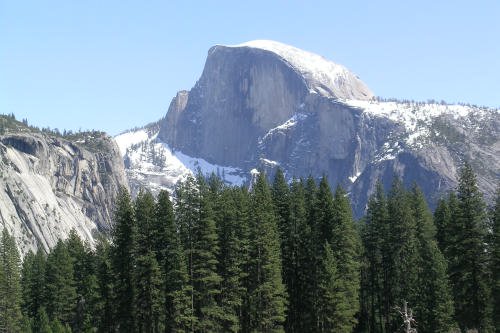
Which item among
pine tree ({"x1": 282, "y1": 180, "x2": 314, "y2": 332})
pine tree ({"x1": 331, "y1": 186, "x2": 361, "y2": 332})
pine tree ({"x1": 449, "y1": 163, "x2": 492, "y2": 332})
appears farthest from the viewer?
pine tree ({"x1": 282, "y1": 180, "x2": 314, "y2": 332})

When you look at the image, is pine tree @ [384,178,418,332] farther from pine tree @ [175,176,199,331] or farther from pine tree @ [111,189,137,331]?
pine tree @ [111,189,137,331]

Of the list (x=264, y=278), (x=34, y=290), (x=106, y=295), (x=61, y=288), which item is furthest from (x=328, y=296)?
(x=34, y=290)

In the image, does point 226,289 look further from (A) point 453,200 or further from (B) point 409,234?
(A) point 453,200

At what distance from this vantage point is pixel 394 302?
216 feet

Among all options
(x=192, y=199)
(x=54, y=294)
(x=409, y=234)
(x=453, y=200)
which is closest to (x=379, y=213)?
(x=409, y=234)

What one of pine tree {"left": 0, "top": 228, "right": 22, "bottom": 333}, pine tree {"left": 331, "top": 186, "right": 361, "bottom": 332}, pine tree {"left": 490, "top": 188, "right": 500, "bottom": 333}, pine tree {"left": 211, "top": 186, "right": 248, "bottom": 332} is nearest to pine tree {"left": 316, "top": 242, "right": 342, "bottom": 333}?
pine tree {"left": 331, "top": 186, "right": 361, "bottom": 332}

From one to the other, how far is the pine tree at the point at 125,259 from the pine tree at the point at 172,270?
2.70 metres

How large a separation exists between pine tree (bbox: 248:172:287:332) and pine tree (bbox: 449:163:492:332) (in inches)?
570

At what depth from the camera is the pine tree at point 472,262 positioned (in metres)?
50.2

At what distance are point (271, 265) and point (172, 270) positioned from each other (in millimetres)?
8480

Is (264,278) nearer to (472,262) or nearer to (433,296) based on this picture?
(433,296)

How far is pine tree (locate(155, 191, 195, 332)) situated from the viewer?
50.6 meters

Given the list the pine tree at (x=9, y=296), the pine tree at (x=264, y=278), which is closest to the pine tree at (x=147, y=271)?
the pine tree at (x=264, y=278)

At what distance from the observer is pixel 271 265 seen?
53500 mm
